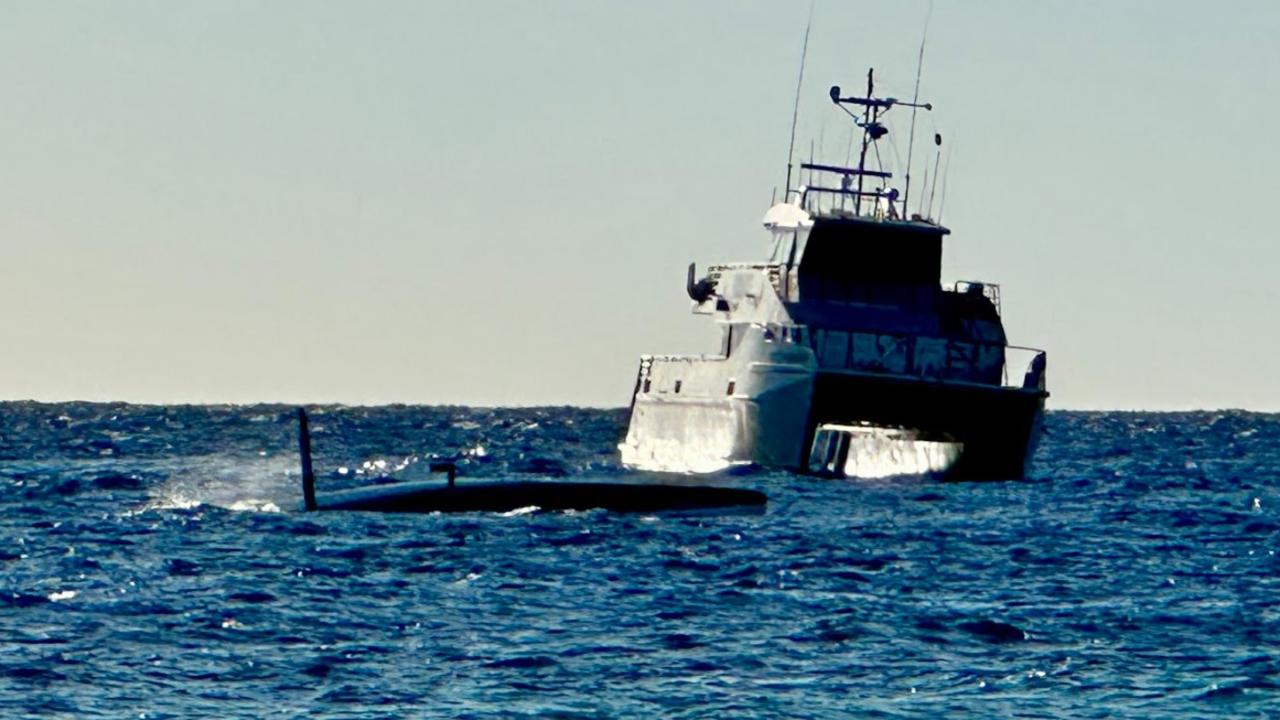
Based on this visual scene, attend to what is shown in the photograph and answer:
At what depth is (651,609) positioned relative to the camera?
27500 millimetres

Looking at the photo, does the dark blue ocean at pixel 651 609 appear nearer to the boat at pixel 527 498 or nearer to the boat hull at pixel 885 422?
the boat at pixel 527 498

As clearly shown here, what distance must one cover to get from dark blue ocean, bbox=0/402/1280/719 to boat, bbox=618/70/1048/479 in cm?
252

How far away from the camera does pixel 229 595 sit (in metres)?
28.8

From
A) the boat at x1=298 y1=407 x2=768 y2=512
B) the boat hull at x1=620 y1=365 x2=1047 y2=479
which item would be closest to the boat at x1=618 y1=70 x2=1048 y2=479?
the boat hull at x1=620 y1=365 x2=1047 y2=479

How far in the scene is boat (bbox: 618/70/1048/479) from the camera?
2056 inches

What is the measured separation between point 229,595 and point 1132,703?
1238cm

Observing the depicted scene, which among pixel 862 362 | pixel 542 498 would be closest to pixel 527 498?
pixel 542 498

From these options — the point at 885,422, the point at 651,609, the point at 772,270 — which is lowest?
the point at 651,609

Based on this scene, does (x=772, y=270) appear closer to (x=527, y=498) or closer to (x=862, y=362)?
(x=862, y=362)

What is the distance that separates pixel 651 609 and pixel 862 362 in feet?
84.2

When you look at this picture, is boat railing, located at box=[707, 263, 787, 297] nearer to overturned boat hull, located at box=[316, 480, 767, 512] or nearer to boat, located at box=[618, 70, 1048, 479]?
boat, located at box=[618, 70, 1048, 479]

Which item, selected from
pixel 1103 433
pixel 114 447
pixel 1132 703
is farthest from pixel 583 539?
pixel 1103 433

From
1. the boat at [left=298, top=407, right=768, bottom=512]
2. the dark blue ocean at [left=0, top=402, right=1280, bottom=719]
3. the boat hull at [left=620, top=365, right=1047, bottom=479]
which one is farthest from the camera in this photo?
the boat hull at [left=620, top=365, right=1047, bottom=479]

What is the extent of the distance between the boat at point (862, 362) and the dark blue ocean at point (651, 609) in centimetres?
252
